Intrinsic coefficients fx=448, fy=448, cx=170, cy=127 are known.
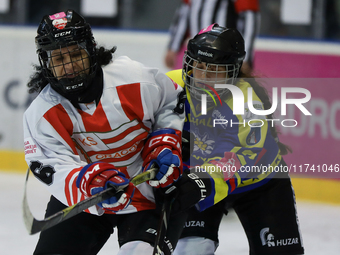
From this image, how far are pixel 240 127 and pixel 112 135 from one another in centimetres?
54

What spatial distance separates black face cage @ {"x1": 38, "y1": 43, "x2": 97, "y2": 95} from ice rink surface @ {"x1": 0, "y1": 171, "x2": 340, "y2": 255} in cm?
125

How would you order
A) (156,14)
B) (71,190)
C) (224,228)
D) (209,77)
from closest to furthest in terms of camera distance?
(71,190) → (209,77) → (224,228) → (156,14)

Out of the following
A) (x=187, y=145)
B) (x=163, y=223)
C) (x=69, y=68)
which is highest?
(x=69, y=68)

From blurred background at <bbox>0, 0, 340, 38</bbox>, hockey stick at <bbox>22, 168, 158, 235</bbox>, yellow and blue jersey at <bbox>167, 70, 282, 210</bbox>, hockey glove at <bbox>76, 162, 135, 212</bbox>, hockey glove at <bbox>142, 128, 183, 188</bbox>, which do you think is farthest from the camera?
blurred background at <bbox>0, 0, 340, 38</bbox>

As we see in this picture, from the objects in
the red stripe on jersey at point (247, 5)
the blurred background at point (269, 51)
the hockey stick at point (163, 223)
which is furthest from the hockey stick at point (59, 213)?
the red stripe on jersey at point (247, 5)

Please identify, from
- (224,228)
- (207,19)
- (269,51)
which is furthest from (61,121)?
(269,51)

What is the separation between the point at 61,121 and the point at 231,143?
70 cm

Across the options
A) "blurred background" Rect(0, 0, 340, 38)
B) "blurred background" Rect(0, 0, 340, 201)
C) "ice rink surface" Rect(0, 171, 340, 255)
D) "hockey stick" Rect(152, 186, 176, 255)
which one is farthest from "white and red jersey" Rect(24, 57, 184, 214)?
"blurred background" Rect(0, 0, 340, 38)

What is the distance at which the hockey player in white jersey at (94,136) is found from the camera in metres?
1.59

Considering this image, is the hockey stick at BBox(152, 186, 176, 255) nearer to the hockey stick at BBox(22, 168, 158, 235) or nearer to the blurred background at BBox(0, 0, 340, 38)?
the hockey stick at BBox(22, 168, 158, 235)

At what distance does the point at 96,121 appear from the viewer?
66.3 inches

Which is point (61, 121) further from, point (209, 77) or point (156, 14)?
point (156, 14)

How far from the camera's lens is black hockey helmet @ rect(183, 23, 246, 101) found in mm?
1885

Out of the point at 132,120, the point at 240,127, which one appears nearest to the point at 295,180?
the point at 240,127
